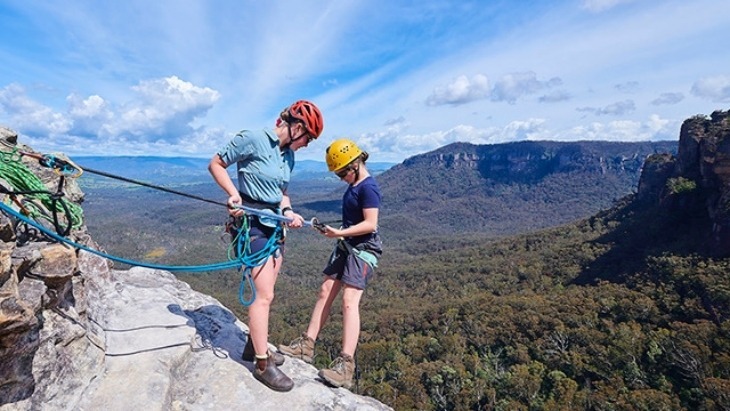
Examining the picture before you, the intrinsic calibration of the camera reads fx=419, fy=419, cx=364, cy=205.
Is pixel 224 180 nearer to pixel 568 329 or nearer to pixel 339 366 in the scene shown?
pixel 339 366

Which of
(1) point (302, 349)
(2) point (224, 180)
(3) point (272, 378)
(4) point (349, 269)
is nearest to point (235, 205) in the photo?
(2) point (224, 180)

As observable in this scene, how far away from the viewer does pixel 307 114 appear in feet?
12.9

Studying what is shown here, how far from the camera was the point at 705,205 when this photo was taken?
45.0 meters

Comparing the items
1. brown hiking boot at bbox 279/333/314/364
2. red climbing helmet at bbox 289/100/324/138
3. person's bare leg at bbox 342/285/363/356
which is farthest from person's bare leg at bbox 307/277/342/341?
red climbing helmet at bbox 289/100/324/138

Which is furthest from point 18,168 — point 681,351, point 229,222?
point 681,351

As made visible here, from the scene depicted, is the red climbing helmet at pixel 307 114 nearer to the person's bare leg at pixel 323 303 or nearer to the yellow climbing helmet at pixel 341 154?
the yellow climbing helmet at pixel 341 154

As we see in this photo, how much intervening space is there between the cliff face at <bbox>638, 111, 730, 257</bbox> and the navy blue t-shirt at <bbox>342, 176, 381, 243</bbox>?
44.6 meters

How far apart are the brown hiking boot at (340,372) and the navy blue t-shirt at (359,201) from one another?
120 centimetres

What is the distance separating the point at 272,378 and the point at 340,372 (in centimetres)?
70

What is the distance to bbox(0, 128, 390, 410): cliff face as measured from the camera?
2.94 m

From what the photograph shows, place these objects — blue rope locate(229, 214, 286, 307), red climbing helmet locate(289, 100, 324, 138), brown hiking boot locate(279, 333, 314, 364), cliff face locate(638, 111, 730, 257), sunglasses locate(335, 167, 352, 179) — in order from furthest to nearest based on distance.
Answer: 1. cliff face locate(638, 111, 730, 257)
2. brown hiking boot locate(279, 333, 314, 364)
3. sunglasses locate(335, 167, 352, 179)
4. red climbing helmet locate(289, 100, 324, 138)
5. blue rope locate(229, 214, 286, 307)

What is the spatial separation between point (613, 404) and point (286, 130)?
26.7 m

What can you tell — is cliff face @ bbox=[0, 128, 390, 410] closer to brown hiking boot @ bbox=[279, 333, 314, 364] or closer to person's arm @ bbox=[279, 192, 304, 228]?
brown hiking boot @ bbox=[279, 333, 314, 364]

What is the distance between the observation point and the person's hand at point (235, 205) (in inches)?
141
